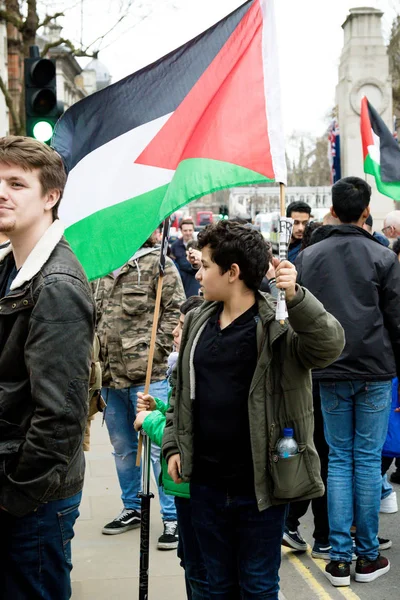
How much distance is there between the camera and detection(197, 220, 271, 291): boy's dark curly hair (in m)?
3.67

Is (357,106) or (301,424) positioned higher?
(357,106)

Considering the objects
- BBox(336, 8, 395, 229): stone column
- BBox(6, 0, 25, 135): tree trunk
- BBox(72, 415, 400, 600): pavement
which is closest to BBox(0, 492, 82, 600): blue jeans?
BBox(72, 415, 400, 600): pavement

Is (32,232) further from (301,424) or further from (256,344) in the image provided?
(301,424)

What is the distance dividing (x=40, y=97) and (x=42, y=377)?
24.5 feet

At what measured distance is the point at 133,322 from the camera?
19.9 ft

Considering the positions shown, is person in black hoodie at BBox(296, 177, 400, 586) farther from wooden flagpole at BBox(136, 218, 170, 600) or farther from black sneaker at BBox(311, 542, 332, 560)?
wooden flagpole at BBox(136, 218, 170, 600)

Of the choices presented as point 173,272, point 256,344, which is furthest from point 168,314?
point 256,344

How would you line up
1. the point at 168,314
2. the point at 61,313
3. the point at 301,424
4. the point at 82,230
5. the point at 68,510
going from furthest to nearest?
1. the point at 168,314
2. the point at 82,230
3. the point at 301,424
4. the point at 68,510
5. the point at 61,313

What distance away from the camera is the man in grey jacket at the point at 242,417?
3.52m

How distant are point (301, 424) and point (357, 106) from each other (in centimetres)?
2983

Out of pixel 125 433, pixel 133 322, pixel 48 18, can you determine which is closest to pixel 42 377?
pixel 133 322

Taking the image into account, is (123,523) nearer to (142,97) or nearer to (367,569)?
(367,569)

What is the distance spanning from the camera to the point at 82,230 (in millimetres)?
4203

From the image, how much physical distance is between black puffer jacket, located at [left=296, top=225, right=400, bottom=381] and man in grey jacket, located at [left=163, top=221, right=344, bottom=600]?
1.58 metres
